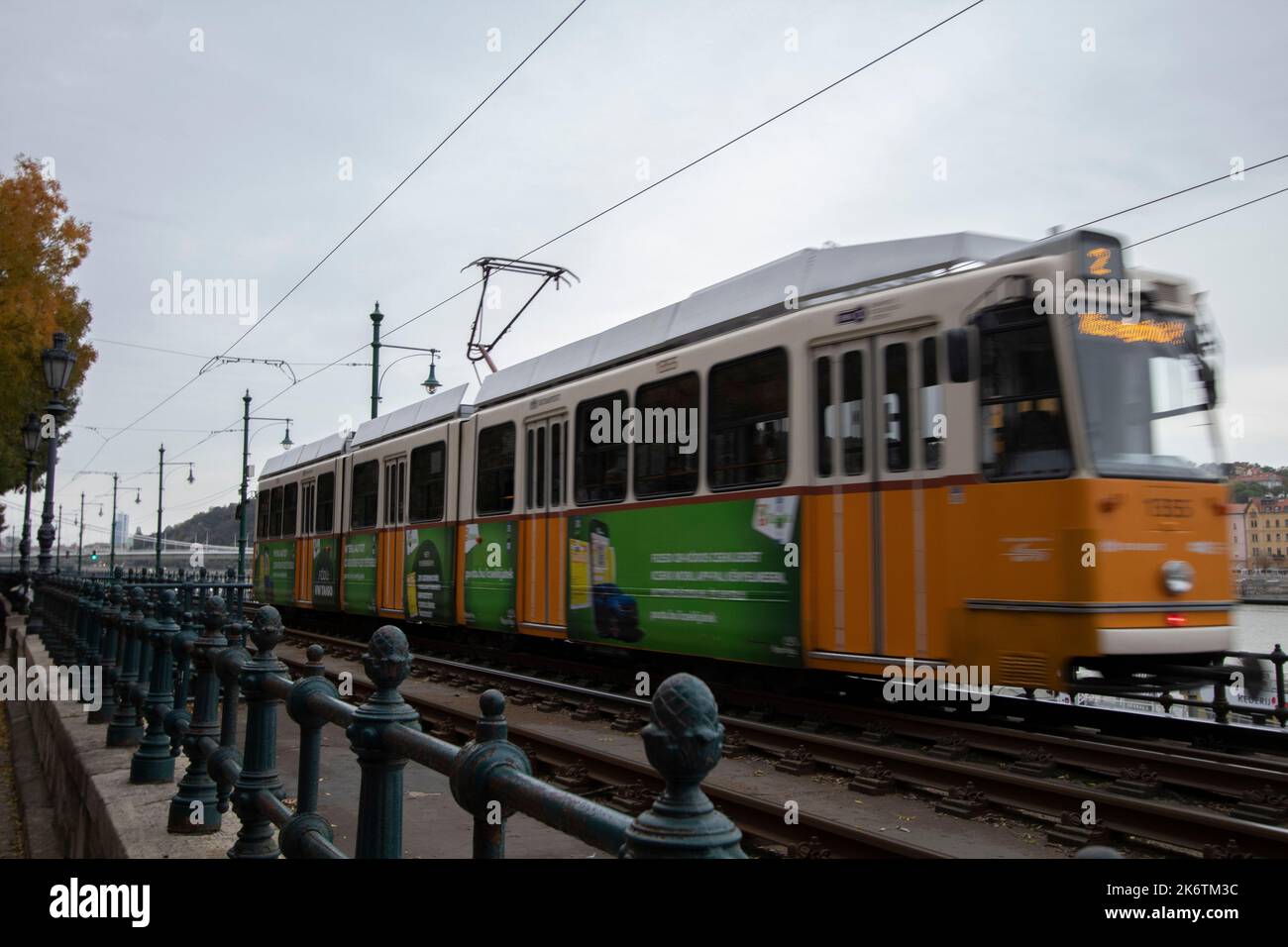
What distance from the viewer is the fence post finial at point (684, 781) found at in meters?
1.68

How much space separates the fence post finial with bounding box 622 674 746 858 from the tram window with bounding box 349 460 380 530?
686 inches

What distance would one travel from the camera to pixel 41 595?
19.1 metres

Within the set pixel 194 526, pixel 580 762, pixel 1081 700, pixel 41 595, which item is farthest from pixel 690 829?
pixel 194 526

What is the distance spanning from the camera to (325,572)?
69.5ft

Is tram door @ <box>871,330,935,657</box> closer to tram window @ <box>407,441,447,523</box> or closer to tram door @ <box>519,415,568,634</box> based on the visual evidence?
tram door @ <box>519,415,568,634</box>

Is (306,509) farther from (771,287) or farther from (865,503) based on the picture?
(865,503)

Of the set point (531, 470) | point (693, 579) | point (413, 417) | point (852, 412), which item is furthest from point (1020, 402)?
point (413, 417)

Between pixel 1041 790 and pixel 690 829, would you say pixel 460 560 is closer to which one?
pixel 1041 790

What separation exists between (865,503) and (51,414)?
13.9 meters

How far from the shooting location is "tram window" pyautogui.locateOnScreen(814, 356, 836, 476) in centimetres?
891

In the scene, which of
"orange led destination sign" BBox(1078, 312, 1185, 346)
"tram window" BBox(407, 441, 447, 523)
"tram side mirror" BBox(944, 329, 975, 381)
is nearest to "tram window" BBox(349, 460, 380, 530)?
"tram window" BBox(407, 441, 447, 523)

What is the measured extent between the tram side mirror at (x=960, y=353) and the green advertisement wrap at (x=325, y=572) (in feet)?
49.5

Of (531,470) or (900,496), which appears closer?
(900,496)
